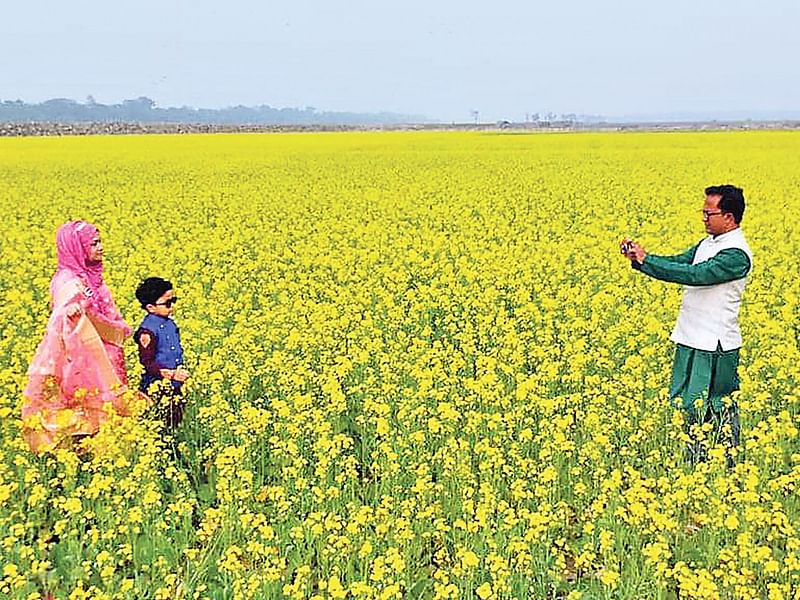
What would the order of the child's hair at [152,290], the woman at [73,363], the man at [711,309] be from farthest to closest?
1. the child's hair at [152,290]
2. the woman at [73,363]
3. the man at [711,309]

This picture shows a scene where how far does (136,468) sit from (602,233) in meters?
8.72

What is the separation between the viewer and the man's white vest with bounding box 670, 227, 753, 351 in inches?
199

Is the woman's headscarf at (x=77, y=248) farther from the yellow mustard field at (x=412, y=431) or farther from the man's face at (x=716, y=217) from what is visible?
the man's face at (x=716, y=217)

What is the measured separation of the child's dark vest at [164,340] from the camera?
5.43 m

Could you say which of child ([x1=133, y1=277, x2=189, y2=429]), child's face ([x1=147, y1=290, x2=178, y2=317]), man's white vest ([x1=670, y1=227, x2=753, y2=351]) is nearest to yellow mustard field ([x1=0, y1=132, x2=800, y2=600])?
child ([x1=133, y1=277, x2=189, y2=429])

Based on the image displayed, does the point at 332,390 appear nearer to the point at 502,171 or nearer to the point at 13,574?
the point at 13,574

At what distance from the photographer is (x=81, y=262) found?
5.14m

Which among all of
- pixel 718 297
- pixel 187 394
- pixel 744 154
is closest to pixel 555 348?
pixel 718 297

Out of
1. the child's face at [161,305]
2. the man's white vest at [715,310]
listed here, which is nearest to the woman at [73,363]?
the child's face at [161,305]

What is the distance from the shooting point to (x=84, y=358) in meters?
5.16

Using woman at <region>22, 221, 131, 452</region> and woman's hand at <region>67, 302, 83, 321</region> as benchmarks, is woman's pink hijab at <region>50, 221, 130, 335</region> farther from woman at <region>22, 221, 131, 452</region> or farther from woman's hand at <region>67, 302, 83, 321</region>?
woman's hand at <region>67, 302, 83, 321</region>

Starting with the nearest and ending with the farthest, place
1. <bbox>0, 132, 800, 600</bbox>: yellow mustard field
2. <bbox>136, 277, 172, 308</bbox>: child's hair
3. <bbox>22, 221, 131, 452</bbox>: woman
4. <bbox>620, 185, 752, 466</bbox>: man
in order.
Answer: <bbox>0, 132, 800, 600</bbox>: yellow mustard field, <bbox>620, 185, 752, 466</bbox>: man, <bbox>22, 221, 131, 452</bbox>: woman, <bbox>136, 277, 172, 308</bbox>: child's hair

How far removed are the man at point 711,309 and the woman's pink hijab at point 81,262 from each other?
3098 mm

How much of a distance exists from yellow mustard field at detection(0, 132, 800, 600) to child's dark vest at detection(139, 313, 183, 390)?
0.36m
